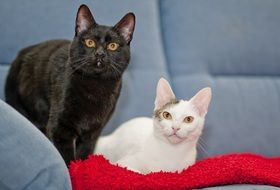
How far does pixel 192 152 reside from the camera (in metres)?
1.68

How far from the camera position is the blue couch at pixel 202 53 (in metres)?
2.11

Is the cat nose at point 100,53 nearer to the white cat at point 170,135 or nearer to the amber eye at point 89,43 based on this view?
the amber eye at point 89,43

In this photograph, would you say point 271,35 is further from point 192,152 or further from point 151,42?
point 192,152

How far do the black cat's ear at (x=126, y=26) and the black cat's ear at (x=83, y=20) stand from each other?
0.10 m

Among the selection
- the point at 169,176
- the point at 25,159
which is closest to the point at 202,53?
the point at 169,176

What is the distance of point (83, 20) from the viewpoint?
166cm

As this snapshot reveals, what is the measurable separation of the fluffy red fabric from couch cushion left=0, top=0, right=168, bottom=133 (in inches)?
28.3

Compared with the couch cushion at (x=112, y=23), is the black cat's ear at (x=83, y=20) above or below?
above

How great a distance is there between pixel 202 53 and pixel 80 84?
0.86 metres

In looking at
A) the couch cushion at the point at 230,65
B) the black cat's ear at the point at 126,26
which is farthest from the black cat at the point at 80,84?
the couch cushion at the point at 230,65

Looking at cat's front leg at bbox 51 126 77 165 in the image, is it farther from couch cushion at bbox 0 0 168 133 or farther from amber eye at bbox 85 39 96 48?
couch cushion at bbox 0 0 168 133

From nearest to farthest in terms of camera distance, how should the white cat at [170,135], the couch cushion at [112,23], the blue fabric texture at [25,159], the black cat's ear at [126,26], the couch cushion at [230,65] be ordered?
the blue fabric texture at [25,159] < the white cat at [170,135] < the black cat's ear at [126,26] < the couch cushion at [112,23] < the couch cushion at [230,65]

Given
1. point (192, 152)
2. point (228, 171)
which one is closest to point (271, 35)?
point (192, 152)

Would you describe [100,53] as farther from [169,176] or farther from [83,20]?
[169,176]
